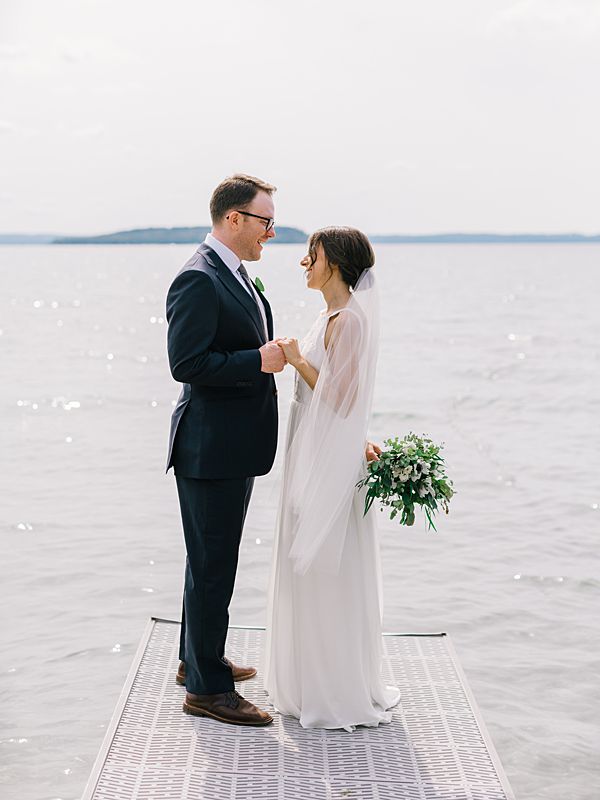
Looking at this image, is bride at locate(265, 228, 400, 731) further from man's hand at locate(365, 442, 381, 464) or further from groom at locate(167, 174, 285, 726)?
groom at locate(167, 174, 285, 726)

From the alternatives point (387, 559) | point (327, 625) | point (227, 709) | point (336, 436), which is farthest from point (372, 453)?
point (387, 559)

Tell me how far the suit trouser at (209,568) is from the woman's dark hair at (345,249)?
2.98 ft

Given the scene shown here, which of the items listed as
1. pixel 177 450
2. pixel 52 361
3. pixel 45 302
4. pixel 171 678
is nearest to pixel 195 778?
pixel 171 678

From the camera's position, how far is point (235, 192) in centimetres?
410

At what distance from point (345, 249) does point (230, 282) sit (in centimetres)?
46

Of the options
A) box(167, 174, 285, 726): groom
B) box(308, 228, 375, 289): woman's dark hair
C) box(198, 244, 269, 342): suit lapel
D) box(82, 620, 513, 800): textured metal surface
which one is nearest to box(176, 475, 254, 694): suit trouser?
box(167, 174, 285, 726): groom

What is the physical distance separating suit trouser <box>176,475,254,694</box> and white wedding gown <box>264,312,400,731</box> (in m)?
0.21

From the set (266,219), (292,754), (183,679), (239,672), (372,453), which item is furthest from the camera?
(239,672)

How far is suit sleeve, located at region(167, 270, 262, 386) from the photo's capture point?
395 centimetres

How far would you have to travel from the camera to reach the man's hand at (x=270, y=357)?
13.2 feet

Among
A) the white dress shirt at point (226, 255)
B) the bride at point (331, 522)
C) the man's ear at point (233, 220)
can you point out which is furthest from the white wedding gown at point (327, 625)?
the man's ear at point (233, 220)

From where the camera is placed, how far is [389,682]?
4621mm

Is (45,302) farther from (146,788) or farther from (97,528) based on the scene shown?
(146,788)

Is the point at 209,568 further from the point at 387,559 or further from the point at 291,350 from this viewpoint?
the point at 387,559
